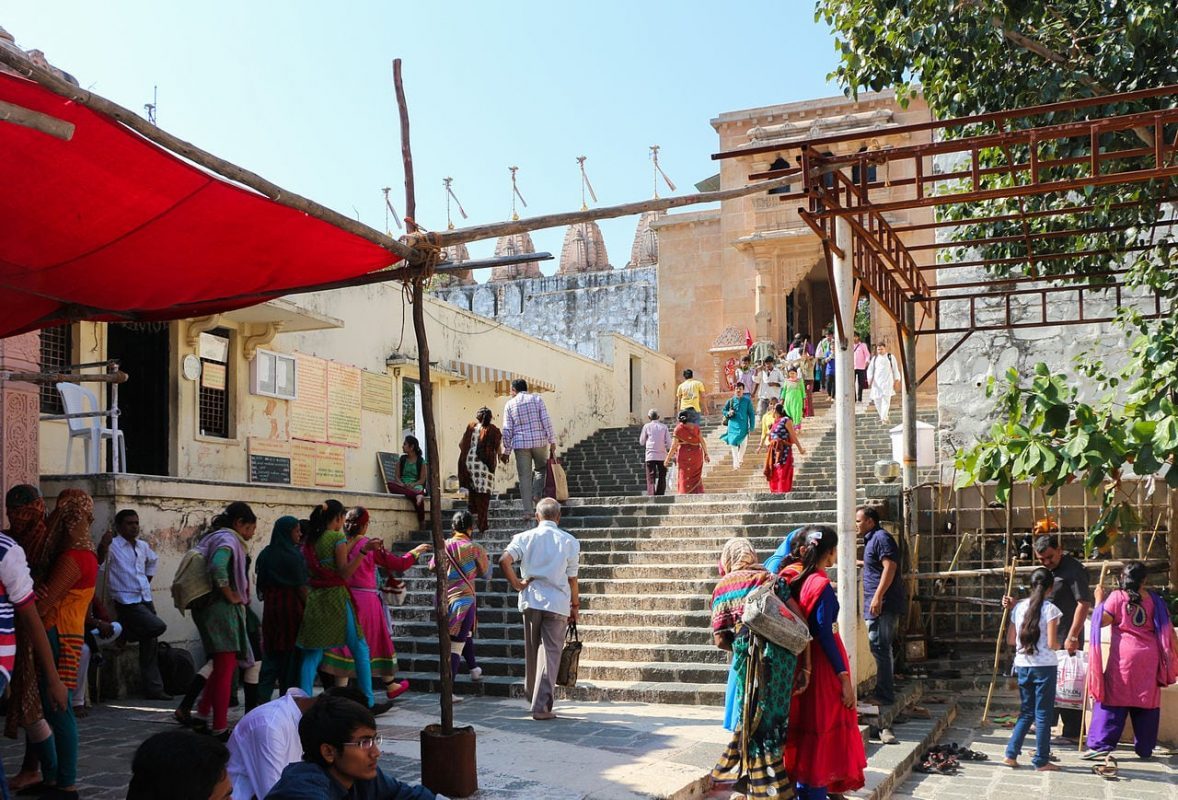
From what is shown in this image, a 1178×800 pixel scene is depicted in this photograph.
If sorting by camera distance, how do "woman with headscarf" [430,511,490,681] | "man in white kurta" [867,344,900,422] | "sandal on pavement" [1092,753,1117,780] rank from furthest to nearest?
"man in white kurta" [867,344,900,422] → "woman with headscarf" [430,511,490,681] → "sandal on pavement" [1092,753,1117,780]

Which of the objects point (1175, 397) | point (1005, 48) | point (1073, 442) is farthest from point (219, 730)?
point (1005, 48)

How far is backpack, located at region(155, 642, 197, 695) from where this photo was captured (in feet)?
27.7

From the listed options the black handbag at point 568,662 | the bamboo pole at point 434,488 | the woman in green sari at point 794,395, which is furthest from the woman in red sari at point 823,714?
the woman in green sari at point 794,395

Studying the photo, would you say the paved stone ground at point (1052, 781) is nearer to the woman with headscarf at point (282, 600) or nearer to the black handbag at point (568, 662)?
the black handbag at point (568, 662)

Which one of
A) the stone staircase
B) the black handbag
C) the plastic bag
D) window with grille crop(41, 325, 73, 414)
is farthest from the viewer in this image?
window with grille crop(41, 325, 73, 414)

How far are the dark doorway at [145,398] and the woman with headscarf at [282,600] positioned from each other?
21.0 feet

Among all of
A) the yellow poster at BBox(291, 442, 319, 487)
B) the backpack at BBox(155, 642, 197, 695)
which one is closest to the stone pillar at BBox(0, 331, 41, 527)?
the backpack at BBox(155, 642, 197, 695)

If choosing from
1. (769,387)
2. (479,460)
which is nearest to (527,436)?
(479,460)

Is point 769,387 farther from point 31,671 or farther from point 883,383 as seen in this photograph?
point 31,671

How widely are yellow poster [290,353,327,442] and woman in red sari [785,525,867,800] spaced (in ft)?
33.6

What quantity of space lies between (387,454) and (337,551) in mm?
9382

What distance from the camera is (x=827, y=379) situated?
22719mm

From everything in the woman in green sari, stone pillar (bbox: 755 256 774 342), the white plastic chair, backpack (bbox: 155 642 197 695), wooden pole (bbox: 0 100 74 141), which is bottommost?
backpack (bbox: 155 642 197 695)

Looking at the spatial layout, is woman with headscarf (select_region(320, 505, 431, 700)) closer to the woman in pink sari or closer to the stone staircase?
the stone staircase
